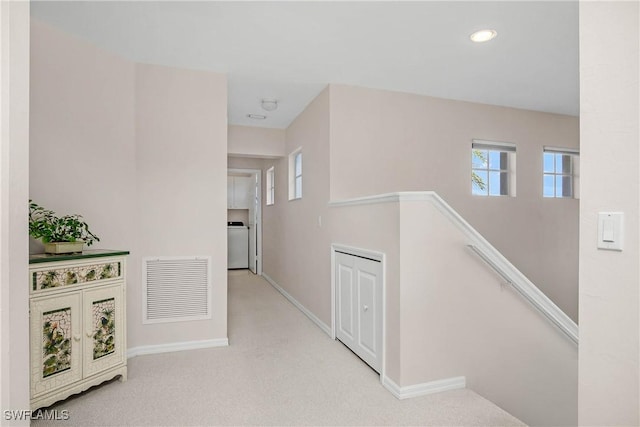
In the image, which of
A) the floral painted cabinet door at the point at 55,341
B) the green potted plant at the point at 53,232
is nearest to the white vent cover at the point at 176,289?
the green potted plant at the point at 53,232

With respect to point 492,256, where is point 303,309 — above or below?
below

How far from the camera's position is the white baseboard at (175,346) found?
2.97 meters

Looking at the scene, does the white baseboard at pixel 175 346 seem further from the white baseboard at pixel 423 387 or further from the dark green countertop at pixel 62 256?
the white baseboard at pixel 423 387

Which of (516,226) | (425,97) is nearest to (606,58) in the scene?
(425,97)

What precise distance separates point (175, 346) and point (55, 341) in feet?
3.75

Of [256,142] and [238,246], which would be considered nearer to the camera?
[256,142]

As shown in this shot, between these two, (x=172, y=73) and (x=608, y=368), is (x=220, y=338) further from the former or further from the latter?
(x=608, y=368)

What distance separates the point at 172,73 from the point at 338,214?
6.37 feet

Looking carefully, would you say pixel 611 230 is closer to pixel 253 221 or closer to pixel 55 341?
pixel 55 341

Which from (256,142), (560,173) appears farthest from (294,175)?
(560,173)

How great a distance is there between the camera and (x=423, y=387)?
2297mm

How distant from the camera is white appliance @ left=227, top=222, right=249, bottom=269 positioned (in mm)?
7367

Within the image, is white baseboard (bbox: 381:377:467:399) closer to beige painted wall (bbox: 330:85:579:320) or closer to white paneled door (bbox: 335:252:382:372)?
white paneled door (bbox: 335:252:382:372)

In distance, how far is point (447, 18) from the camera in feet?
7.74
